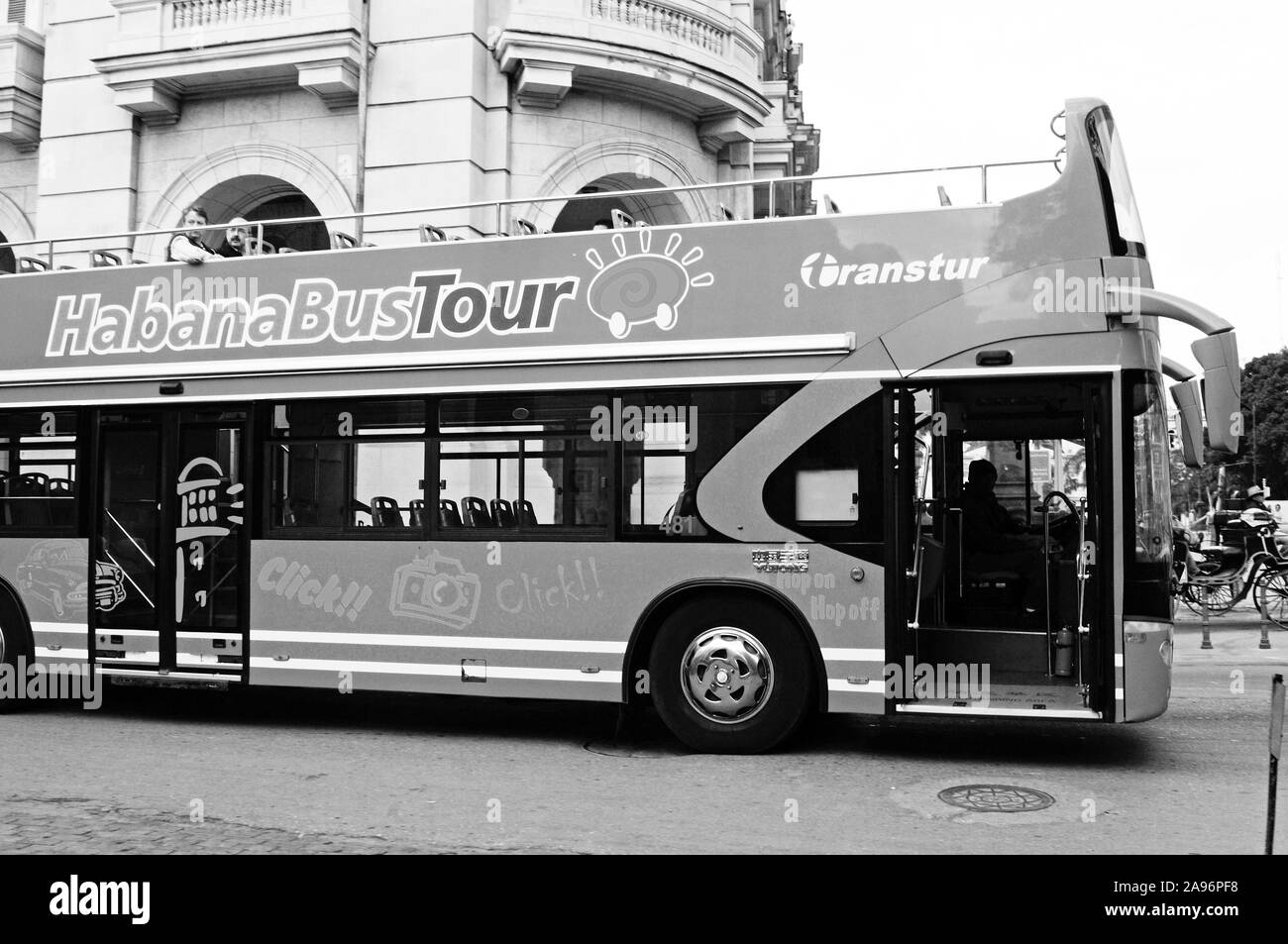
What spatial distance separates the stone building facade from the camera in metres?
16.6

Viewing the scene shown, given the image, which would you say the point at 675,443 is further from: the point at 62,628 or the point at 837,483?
the point at 62,628

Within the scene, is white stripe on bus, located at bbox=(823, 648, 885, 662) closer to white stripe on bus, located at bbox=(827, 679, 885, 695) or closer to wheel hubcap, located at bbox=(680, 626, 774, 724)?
white stripe on bus, located at bbox=(827, 679, 885, 695)

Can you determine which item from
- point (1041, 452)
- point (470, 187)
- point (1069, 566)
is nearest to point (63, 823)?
point (1069, 566)

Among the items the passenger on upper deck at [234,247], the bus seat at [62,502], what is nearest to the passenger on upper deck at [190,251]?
the passenger on upper deck at [234,247]

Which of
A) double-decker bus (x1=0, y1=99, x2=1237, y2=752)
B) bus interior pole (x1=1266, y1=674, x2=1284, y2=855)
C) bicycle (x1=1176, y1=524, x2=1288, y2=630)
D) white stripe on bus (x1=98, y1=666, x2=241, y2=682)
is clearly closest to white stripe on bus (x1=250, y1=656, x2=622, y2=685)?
double-decker bus (x1=0, y1=99, x2=1237, y2=752)

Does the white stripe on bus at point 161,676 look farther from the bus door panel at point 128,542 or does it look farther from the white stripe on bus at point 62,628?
the white stripe on bus at point 62,628

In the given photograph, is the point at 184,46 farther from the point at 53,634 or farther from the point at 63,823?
the point at 63,823

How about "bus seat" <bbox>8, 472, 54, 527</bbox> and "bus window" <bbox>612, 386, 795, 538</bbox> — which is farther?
"bus seat" <bbox>8, 472, 54, 527</bbox>

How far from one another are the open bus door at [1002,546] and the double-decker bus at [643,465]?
26 mm

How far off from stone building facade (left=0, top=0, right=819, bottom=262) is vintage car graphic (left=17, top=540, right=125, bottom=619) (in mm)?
7552

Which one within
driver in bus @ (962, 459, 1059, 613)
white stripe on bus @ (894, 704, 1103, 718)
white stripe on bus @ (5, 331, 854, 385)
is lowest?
white stripe on bus @ (894, 704, 1103, 718)

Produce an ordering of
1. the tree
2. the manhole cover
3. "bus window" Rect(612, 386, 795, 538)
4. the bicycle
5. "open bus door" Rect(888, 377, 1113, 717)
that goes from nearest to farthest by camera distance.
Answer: the manhole cover < "open bus door" Rect(888, 377, 1113, 717) < "bus window" Rect(612, 386, 795, 538) < the bicycle < the tree

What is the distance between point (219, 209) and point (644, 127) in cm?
668

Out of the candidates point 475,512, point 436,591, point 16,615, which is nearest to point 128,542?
point 16,615
